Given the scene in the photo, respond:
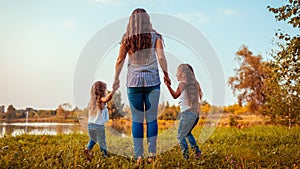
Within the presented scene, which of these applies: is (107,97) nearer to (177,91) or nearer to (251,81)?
(177,91)

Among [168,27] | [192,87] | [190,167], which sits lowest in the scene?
[190,167]

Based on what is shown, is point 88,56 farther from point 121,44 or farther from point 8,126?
point 8,126

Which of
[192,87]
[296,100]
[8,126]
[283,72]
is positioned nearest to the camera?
[192,87]

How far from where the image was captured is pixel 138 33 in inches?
181

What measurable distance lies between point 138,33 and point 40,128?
716 centimetres

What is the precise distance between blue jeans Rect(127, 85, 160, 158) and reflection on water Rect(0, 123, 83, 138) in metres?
6.04

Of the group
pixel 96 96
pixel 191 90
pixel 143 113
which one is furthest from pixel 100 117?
pixel 191 90

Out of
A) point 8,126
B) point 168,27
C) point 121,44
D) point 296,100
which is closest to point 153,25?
point 168,27

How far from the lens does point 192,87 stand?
5094 mm

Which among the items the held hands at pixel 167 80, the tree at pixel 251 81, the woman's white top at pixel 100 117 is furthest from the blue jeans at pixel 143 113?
the tree at pixel 251 81

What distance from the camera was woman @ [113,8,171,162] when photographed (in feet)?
14.9

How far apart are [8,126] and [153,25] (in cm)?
746

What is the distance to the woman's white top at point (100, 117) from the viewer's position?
5.33 m

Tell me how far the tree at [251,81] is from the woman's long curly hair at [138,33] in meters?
21.3
